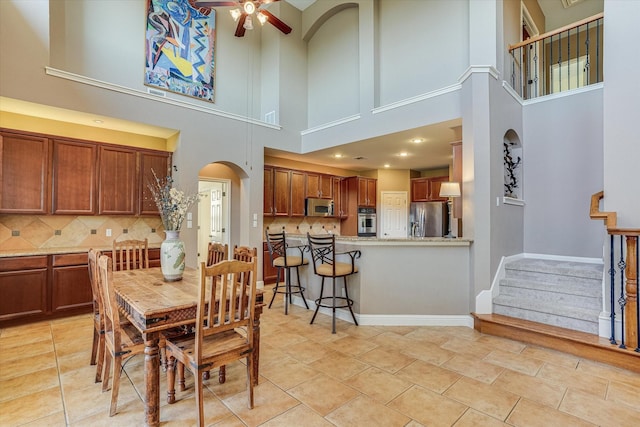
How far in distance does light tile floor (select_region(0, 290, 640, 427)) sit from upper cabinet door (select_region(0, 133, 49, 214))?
161 centimetres

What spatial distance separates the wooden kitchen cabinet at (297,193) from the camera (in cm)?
688

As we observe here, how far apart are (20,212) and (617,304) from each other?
6.84 metres

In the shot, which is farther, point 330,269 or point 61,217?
point 61,217

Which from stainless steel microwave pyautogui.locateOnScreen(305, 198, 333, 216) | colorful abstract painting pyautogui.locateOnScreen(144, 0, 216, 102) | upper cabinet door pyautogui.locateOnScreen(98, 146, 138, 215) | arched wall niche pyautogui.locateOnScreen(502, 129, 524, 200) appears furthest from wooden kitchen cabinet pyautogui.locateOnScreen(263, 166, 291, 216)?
arched wall niche pyautogui.locateOnScreen(502, 129, 524, 200)

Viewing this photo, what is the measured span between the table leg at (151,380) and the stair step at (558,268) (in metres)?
4.13

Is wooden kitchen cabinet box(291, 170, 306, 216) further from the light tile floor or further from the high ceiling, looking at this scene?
the light tile floor

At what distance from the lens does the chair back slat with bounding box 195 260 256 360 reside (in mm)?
1835

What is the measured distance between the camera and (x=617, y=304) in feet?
9.77

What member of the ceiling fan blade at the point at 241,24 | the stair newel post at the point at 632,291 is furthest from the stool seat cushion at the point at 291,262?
the stair newel post at the point at 632,291

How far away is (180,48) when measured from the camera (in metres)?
5.14

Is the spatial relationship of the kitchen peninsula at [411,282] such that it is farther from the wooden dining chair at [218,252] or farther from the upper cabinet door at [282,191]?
the upper cabinet door at [282,191]

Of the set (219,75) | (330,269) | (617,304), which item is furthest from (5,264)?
(617,304)

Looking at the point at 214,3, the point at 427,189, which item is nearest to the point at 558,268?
the point at 427,189

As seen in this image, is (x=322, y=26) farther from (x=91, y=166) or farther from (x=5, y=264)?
(x=5, y=264)
